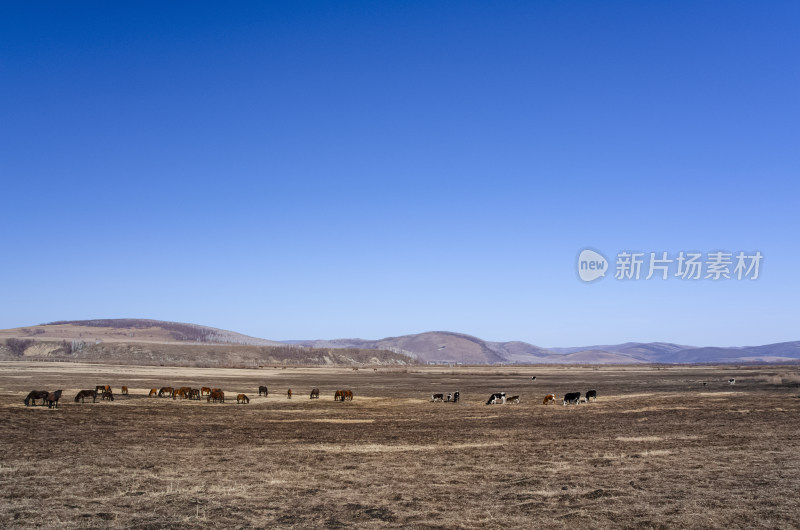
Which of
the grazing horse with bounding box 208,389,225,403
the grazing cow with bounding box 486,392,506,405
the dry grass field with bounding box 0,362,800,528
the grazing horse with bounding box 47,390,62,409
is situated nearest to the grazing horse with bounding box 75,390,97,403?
the grazing horse with bounding box 47,390,62,409

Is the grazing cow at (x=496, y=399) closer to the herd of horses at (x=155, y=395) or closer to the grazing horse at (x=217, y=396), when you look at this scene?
the herd of horses at (x=155, y=395)

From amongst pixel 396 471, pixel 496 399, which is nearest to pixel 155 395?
pixel 496 399

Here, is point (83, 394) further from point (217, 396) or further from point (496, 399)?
point (496, 399)

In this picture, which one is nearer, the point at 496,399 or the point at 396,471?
the point at 396,471

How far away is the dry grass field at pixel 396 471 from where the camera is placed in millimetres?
11477

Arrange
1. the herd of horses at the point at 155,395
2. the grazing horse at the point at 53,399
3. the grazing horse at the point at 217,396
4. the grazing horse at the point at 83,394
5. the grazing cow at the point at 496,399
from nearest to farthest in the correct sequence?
1. the grazing horse at the point at 53,399
2. the herd of horses at the point at 155,395
3. the grazing horse at the point at 83,394
4. the grazing horse at the point at 217,396
5. the grazing cow at the point at 496,399

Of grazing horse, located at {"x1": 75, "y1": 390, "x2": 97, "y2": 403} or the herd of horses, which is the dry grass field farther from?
grazing horse, located at {"x1": 75, "y1": 390, "x2": 97, "y2": 403}

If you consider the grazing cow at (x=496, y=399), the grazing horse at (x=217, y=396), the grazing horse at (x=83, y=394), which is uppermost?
the grazing horse at (x=83, y=394)

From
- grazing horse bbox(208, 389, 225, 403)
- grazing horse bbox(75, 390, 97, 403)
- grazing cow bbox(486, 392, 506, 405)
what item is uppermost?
grazing horse bbox(75, 390, 97, 403)

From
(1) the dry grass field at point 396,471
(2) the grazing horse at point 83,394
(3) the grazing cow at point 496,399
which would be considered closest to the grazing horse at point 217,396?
(2) the grazing horse at point 83,394

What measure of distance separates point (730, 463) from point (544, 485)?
6.86 m

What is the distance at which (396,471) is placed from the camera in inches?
640

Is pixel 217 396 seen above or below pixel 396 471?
below

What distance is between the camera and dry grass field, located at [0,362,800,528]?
37.7ft
